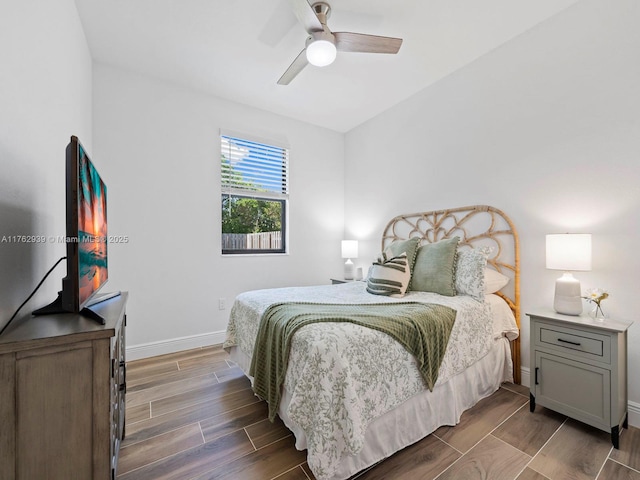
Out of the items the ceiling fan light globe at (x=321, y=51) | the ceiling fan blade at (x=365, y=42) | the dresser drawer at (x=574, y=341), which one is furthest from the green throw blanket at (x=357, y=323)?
the ceiling fan blade at (x=365, y=42)

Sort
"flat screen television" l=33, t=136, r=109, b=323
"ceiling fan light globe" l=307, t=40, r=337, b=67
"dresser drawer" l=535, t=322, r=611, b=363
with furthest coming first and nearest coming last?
"ceiling fan light globe" l=307, t=40, r=337, b=67 → "dresser drawer" l=535, t=322, r=611, b=363 → "flat screen television" l=33, t=136, r=109, b=323

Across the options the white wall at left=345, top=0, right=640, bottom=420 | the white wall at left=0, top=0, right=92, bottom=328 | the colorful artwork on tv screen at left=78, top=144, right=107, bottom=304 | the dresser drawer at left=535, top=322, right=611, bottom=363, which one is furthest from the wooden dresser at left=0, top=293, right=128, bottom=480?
the white wall at left=345, top=0, right=640, bottom=420

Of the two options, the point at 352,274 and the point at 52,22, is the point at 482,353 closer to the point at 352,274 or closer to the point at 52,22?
the point at 352,274

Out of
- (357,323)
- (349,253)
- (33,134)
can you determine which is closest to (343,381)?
(357,323)

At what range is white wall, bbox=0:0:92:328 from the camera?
1.07 metres

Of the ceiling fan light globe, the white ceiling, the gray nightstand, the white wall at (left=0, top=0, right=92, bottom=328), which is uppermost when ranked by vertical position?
the white ceiling

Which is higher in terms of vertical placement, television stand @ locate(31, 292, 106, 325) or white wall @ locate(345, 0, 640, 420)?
white wall @ locate(345, 0, 640, 420)

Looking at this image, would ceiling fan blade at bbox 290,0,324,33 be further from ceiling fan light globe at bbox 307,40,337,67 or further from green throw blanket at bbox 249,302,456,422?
green throw blanket at bbox 249,302,456,422

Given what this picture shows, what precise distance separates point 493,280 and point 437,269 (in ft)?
1.43

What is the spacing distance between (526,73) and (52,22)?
3217 millimetres

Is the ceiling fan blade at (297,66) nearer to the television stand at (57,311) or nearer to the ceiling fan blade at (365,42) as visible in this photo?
the ceiling fan blade at (365,42)

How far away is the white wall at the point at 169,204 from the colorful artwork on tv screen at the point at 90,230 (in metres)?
1.33

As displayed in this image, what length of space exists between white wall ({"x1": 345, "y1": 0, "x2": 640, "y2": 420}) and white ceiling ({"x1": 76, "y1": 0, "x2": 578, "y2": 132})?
0.83ft

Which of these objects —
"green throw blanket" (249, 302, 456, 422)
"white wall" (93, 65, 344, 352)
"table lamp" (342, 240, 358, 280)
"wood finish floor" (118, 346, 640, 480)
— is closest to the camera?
"wood finish floor" (118, 346, 640, 480)
